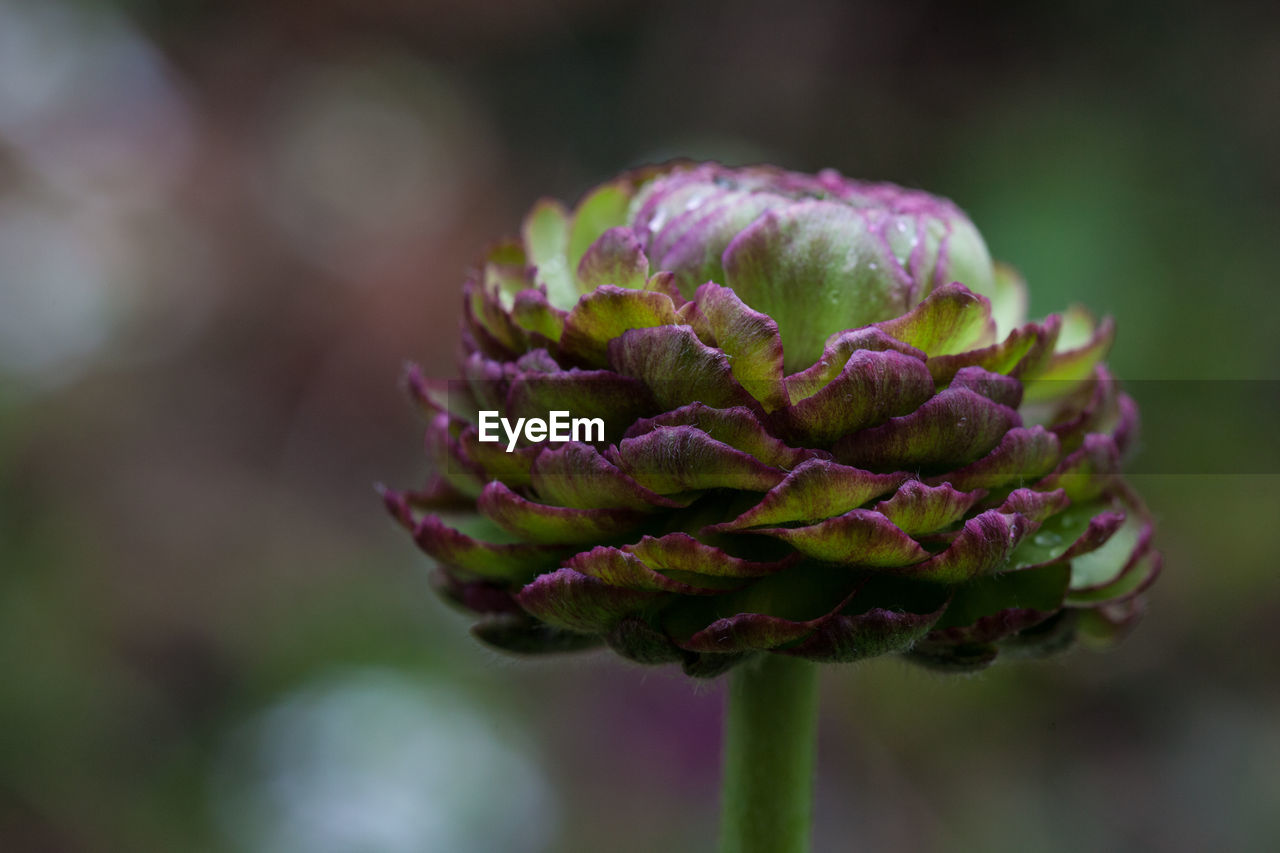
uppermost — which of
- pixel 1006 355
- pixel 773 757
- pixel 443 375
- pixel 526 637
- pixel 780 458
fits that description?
pixel 443 375

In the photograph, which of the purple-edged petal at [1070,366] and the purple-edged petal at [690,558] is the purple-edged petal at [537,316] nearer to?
the purple-edged petal at [690,558]

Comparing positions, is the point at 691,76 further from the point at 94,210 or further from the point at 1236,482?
the point at 1236,482

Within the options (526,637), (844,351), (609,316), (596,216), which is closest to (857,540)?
(844,351)

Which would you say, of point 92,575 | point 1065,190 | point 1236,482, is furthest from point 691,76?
point 92,575

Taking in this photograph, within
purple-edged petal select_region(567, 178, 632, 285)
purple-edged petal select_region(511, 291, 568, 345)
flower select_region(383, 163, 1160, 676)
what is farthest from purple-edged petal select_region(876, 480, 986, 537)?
purple-edged petal select_region(567, 178, 632, 285)

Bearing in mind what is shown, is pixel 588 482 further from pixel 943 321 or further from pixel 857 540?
pixel 943 321

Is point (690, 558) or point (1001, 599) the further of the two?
point (1001, 599)

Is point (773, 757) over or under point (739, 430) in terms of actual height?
under
